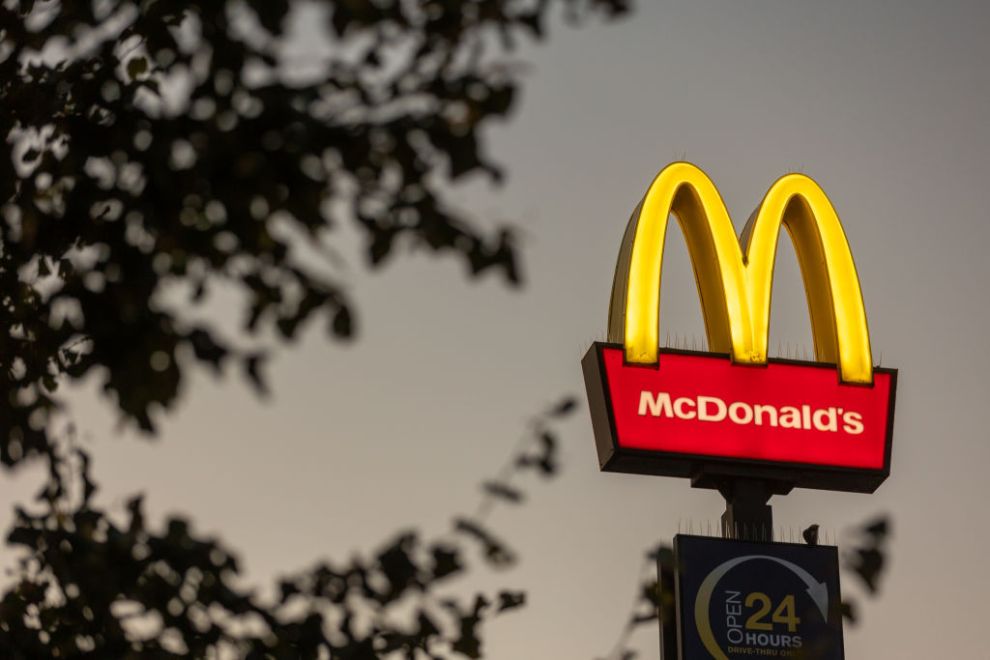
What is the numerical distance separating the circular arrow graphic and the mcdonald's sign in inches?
40.8

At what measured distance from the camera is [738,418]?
19359 mm

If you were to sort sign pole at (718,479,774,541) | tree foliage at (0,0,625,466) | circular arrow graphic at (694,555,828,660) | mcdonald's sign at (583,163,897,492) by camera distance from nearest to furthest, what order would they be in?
tree foliage at (0,0,625,466), circular arrow graphic at (694,555,828,660), mcdonald's sign at (583,163,897,492), sign pole at (718,479,774,541)

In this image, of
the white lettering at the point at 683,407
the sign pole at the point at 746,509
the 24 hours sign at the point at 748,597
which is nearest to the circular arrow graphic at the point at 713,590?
the 24 hours sign at the point at 748,597

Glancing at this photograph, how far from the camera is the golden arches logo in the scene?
18688 millimetres

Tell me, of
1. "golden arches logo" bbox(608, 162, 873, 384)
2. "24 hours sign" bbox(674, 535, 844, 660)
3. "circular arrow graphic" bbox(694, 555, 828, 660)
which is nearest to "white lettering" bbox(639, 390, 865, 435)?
"golden arches logo" bbox(608, 162, 873, 384)

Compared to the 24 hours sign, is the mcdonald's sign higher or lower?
higher

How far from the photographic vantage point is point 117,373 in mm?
3752

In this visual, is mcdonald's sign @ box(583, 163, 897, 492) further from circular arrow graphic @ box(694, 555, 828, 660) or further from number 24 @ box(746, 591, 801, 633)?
number 24 @ box(746, 591, 801, 633)

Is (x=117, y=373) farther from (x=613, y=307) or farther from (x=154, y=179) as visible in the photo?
(x=613, y=307)

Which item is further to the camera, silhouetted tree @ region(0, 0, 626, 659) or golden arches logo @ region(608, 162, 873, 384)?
golden arches logo @ region(608, 162, 873, 384)

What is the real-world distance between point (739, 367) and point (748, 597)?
2.77m

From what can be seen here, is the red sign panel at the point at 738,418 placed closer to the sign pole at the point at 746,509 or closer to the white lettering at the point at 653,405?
the white lettering at the point at 653,405

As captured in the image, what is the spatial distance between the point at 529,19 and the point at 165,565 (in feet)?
5.77

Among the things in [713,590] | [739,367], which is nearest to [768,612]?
[713,590]
